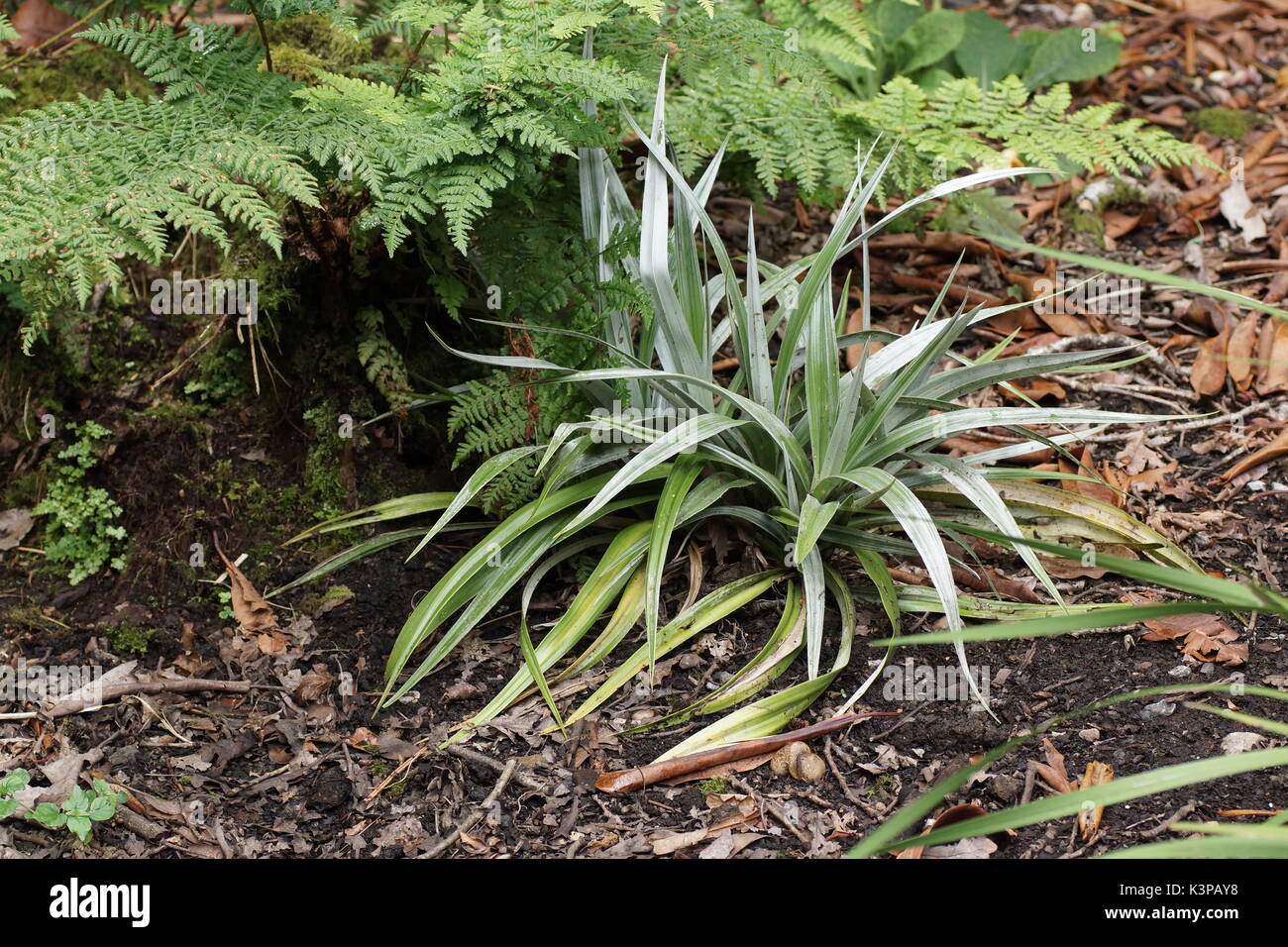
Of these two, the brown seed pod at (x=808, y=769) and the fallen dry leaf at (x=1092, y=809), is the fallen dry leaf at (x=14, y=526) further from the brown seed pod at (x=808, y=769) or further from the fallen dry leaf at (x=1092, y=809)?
the fallen dry leaf at (x=1092, y=809)

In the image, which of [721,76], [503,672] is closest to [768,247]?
[721,76]

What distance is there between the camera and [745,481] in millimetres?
2615

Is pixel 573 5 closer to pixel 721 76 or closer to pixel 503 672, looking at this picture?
pixel 721 76

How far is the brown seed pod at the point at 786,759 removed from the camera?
7.29 ft

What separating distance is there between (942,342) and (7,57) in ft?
9.43

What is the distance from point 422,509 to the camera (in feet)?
9.25

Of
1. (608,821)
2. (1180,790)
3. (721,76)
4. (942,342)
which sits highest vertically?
(721,76)

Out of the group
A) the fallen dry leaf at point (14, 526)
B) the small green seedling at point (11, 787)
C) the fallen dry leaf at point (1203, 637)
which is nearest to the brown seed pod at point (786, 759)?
the fallen dry leaf at point (1203, 637)

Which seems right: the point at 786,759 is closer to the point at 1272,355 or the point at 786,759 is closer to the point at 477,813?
the point at 477,813

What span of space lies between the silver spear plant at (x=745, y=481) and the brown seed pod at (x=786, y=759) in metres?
0.06

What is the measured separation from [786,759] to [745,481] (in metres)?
0.68

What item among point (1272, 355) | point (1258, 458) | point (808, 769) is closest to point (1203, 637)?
point (1258, 458)

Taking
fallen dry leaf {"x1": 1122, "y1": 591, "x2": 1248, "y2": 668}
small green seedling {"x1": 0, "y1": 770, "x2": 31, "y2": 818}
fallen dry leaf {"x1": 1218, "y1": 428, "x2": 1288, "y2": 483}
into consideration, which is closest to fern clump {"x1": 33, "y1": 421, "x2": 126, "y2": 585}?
small green seedling {"x1": 0, "y1": 770, "x2": 31, "y2": 818}

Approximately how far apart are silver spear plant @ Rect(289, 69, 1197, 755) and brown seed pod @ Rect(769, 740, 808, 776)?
56 mm
